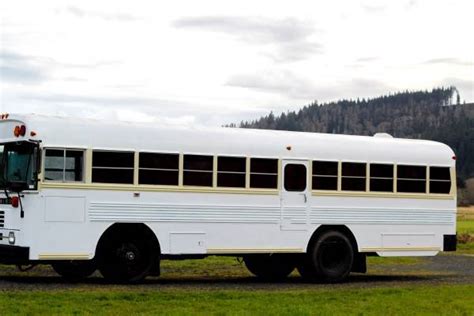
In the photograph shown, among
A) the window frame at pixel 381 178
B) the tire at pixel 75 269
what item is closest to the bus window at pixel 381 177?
the window frame at pixel 381 178

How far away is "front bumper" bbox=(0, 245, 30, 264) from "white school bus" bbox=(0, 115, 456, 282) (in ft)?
0.07

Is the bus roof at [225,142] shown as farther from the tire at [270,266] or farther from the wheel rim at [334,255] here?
the tire at [270,266]

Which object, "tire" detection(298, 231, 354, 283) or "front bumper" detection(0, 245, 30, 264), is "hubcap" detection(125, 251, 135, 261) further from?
"tire" detection(298, 231, 354, 283)

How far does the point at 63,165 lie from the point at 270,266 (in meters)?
5.79

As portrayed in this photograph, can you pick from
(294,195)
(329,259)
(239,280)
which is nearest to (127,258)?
(239,280)

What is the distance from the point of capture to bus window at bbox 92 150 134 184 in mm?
16906

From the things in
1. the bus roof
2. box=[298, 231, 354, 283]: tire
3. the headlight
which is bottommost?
box=[298, 231, 354, 283]: tire

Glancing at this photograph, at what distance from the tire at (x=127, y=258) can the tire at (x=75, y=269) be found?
1.25 m

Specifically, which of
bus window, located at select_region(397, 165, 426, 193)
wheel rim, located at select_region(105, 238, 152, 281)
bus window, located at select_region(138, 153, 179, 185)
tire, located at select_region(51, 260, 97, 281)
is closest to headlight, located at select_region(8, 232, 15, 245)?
wheel rim, located at select_region(105, 238, 152, 281)

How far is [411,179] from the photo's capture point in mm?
20844

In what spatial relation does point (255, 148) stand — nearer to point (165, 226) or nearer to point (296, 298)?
point (165, 226)

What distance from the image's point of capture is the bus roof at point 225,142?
655 inches

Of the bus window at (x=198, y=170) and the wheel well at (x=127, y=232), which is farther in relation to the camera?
the bus window at (x=198, y=170)

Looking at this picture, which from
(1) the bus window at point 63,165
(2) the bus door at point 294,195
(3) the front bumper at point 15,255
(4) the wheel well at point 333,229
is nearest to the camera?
(3) the front bumper at point 15,255
